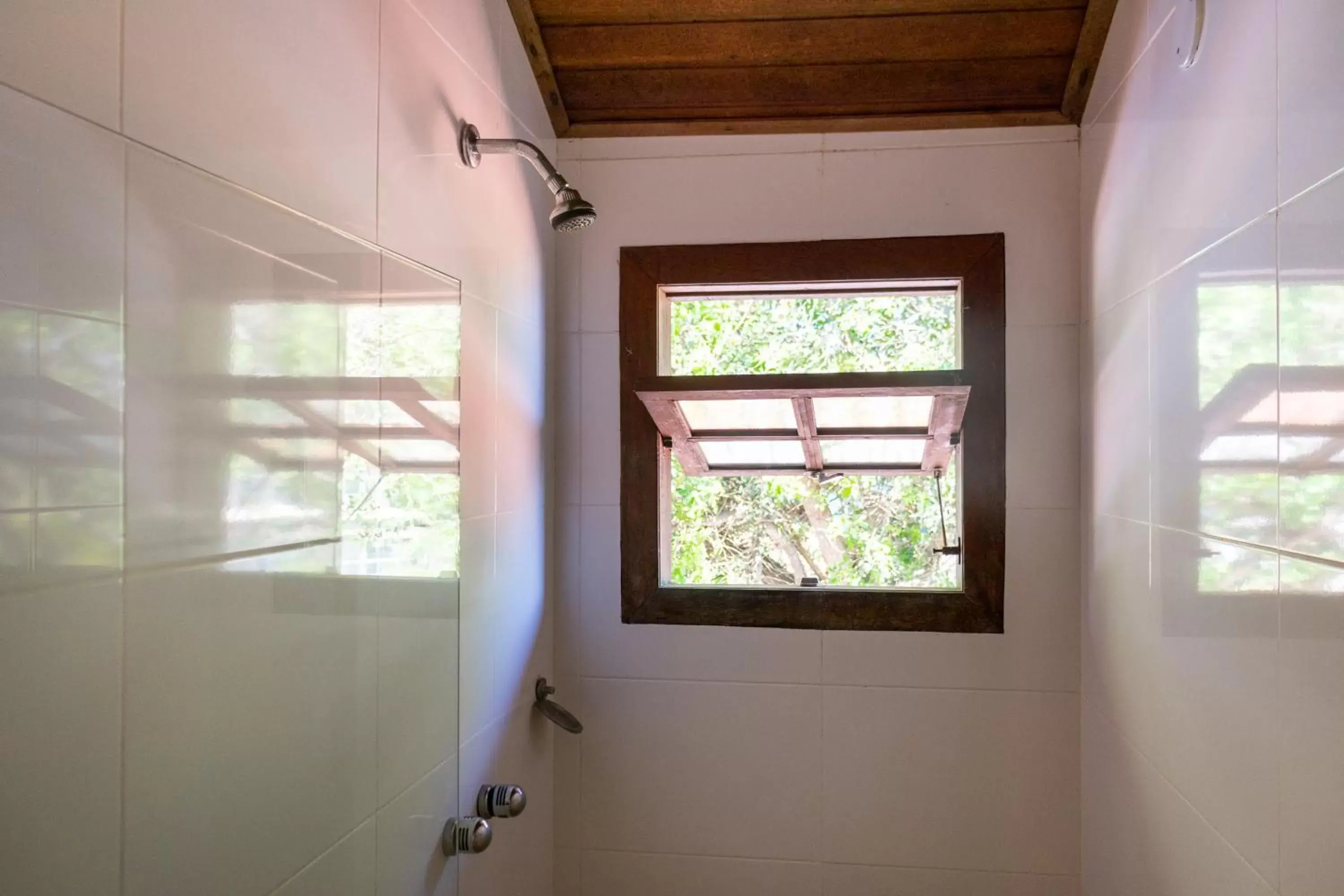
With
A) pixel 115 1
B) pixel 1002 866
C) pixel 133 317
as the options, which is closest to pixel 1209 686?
pixel 1002 866

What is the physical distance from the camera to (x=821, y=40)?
1.71 m

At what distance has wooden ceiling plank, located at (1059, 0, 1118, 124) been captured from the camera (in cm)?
159

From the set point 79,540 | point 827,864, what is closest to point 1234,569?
point 827,864

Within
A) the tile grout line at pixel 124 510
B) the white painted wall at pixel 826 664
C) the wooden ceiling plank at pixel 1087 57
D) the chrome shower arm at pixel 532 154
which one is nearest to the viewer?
the tile grout line at pixel 124 510

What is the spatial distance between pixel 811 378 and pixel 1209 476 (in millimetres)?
737

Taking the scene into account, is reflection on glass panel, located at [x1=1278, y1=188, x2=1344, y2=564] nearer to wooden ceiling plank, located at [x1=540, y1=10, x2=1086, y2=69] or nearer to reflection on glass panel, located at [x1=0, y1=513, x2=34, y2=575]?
wooden ceiling plank, located at [x1=540, y1=10, x2=1086, y2=69]

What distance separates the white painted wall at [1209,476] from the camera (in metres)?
0.89

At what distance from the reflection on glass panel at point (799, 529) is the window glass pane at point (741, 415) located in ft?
0.54

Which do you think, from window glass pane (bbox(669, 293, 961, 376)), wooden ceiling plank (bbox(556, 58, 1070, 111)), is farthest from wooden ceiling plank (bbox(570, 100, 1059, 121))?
window glass pane (bbox(669, 293, 961, 376))

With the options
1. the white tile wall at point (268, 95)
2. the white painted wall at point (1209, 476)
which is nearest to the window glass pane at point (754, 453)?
the white painted wall at point (1209, 476)

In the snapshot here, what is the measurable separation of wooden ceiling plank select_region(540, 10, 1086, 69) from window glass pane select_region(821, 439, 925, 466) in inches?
30.8

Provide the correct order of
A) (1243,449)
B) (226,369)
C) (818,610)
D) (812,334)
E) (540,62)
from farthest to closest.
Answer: (812,334)
(818,610)
(540,62)
(1243,449)
(226,369)

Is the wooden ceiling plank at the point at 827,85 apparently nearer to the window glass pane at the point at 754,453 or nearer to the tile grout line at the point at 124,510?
the window glass pane at the point at 754,453

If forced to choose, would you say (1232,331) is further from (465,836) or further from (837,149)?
(465,836)
